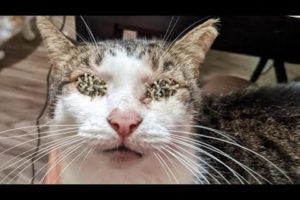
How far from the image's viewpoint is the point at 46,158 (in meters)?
0.72

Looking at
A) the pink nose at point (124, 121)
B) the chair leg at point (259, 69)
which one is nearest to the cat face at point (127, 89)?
the pink nose at point (124, 121)

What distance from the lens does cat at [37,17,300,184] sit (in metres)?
0.59

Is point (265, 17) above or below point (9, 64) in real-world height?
above

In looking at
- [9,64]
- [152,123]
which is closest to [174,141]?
[152,123]

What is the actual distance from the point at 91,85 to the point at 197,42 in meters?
0.17

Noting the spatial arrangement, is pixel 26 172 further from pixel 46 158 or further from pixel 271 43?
pixel 271 43

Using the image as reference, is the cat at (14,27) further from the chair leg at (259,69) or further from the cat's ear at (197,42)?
the chair leg at (259,69)

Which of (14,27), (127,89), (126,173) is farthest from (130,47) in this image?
(14,27)

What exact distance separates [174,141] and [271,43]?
23 centimetres

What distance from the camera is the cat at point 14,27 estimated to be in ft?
2.80

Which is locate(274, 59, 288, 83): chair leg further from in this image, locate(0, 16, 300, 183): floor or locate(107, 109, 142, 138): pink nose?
locate(107, 109, 142, 138): pink nose

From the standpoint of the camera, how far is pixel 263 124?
73cm

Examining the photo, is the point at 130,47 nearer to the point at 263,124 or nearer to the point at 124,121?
the point at 124,121

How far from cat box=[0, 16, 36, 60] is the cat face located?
204 millimetres
